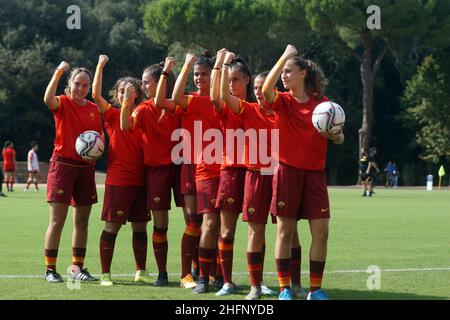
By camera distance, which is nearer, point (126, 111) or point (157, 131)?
point (126, 111)

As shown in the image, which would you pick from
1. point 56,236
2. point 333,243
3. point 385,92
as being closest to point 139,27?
point 385,92

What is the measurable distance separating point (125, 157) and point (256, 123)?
1699 millimetres

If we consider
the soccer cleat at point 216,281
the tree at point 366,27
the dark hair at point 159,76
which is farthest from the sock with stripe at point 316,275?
the tree at point 366,27

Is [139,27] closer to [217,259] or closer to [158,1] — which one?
[158,1]

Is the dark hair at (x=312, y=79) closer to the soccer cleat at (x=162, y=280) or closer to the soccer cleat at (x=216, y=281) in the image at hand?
the soccer cleat at (x=216, y=281)

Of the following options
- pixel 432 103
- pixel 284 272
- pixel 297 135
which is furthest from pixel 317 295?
pixel 432 103

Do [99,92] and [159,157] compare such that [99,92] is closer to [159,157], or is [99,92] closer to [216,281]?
[159,157]

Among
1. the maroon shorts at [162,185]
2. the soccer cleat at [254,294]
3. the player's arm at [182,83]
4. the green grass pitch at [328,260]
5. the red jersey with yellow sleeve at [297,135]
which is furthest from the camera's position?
the maroon shorts at [162,185]

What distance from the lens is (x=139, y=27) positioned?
6588 cm

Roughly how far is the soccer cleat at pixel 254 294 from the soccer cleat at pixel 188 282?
0.84m

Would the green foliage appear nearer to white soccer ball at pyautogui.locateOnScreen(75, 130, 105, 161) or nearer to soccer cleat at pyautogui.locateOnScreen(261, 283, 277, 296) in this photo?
white soccer ball at pyautogui.locateOnScreen(75, 130, 105, 161)

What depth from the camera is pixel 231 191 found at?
29.7 ft

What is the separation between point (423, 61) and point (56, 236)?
52508 millimetres

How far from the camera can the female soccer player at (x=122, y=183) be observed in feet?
32.5
